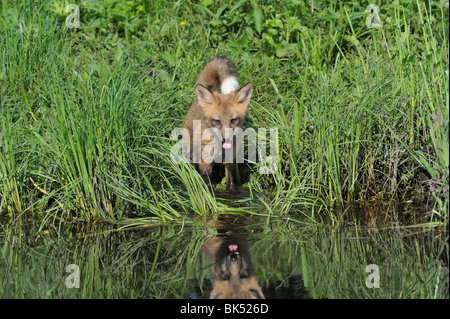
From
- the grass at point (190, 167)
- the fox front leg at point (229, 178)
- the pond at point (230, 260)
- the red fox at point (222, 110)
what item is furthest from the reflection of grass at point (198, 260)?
the red fox at point (222, 110)

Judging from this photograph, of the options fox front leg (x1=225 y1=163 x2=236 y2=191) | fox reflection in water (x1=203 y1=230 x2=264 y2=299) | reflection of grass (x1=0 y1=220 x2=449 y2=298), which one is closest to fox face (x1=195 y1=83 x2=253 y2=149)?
fox front leg (x1=225 y1=163 x2=236 y2=191)

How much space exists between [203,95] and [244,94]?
363 millimetres

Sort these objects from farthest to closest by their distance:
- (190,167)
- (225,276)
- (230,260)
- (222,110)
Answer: (222,110), (190,167), (230,260), (225,276)

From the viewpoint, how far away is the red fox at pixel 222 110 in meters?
5.77

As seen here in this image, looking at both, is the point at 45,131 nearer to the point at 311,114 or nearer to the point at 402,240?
the point at 311,114

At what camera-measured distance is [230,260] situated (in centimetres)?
387

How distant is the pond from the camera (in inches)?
136

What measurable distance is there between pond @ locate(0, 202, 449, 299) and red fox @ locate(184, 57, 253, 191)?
123 centimetres

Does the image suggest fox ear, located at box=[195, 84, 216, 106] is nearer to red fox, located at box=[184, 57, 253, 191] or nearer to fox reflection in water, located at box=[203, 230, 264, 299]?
red fox, located at box=[184, 57, 253, 191]

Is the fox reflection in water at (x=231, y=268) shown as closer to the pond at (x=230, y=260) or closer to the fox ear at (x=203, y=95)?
the pond at (x=230, y=260)

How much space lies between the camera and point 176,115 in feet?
20.2

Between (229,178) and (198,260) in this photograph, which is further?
(229,178)

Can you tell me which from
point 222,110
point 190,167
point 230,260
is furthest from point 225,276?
point 222,110

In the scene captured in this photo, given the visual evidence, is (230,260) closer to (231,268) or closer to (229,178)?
Answer: (231,268)
